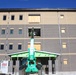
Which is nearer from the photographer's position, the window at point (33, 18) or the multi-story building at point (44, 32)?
the multi-story building at point (44, 32)

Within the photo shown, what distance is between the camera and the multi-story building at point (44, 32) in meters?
41.2

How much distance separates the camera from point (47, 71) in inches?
1553

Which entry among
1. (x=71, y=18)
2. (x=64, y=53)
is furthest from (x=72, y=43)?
(x=71, y=18)

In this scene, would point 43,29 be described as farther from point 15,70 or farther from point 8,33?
point 15,70

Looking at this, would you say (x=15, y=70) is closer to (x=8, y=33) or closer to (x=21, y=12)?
(x=8, y=33)

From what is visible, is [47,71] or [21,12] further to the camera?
[21,12]

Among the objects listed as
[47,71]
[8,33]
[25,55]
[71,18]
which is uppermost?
[71,18]

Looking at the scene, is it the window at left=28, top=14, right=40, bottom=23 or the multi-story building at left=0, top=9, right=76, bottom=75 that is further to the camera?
the window at left=28, top=14, right=40, bottom=23

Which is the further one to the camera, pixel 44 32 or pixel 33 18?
pixel 33 18

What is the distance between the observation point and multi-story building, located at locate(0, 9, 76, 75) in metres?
41.2

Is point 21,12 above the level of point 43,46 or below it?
above

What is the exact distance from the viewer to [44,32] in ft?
140

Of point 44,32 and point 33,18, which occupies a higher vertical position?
point 33,18

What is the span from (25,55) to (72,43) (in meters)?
10.7
